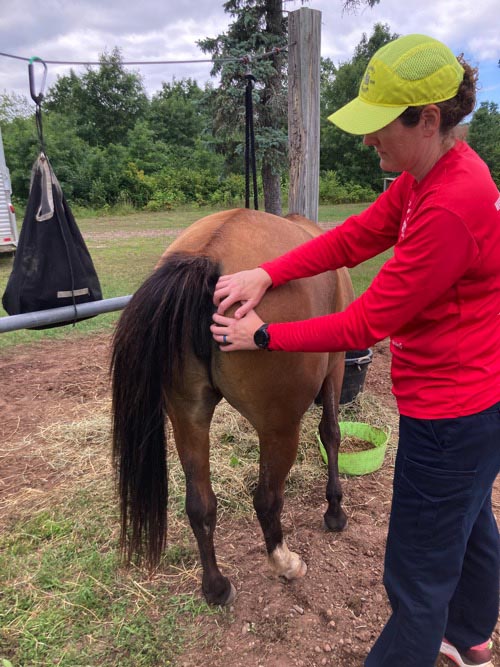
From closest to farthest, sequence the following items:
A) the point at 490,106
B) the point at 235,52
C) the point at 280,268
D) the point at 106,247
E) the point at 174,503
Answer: the point at 280,268
the point at 174,503
the point at 235,52
the point at 106,247
the point at 490,106

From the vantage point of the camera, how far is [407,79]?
1066mm

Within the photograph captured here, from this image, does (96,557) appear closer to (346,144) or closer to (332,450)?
(332,450)

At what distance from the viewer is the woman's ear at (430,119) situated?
109 cm

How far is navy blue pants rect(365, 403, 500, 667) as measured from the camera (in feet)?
4.12

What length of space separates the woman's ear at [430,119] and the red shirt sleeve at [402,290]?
212mm

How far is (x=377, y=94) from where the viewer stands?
3.64 feet

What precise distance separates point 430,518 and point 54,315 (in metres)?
1.83

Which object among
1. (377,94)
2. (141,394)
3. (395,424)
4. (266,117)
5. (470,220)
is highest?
(266,117)

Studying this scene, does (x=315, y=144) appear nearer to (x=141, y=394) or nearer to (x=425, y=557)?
(x=141, y=394)

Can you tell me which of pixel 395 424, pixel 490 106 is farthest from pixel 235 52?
pixel 490 106

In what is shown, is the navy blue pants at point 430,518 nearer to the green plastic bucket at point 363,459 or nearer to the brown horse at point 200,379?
the brown horse at point 200,379

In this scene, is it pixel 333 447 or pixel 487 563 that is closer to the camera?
pixel 487 563

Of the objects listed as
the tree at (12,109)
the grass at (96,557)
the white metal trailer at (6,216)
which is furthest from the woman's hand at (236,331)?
the tree at (12,109)

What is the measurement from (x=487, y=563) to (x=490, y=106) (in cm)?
3053
